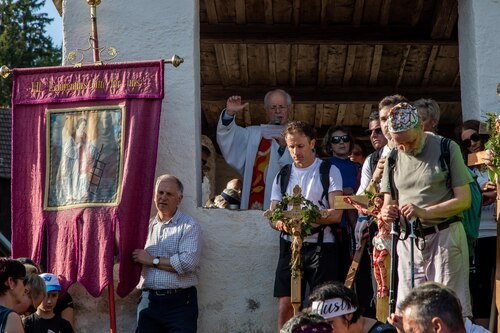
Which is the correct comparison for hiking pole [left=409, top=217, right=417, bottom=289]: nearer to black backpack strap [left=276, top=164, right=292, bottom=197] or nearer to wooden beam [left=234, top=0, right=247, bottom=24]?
black backpack strap [left=276, top=164, right=292, bottom=197]

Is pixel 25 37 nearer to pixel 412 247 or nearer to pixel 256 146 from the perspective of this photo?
pixel 256 146

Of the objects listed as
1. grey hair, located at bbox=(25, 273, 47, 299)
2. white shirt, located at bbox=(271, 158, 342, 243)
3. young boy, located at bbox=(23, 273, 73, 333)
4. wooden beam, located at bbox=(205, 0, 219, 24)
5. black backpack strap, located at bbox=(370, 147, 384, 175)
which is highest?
wooden beam, located at bbox=(205, 0, 219, 24)

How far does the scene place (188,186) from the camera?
383 inches

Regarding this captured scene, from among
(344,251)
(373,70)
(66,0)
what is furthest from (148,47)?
(373,70)

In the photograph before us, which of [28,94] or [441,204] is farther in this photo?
[28,94]

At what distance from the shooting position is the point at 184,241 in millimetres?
9102

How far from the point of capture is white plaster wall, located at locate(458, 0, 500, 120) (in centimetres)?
969

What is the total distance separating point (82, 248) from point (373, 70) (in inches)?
234

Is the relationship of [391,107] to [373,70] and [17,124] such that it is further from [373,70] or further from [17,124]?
[373,70]

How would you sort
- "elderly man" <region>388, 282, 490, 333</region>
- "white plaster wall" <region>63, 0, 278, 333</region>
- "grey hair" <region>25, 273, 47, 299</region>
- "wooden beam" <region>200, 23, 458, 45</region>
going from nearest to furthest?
"elderly man" <region>388, 282, 490, 333</region>, "grey hair" <region>25, 273, 47, 299</region>, "white plaster wall" <region>63, 0, 278, 333</region>, "wooden beam" <region>200, 23, 458, 45</region>

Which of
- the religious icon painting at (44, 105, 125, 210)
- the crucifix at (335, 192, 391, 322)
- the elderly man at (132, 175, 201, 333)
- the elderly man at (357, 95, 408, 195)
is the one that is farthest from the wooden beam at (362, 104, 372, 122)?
the crucifix at (335, 192, 391, 322)

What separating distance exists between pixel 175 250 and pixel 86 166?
112cm

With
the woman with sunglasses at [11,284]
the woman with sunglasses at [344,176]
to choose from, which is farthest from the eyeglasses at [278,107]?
the woman with sunglasses at [11,284]

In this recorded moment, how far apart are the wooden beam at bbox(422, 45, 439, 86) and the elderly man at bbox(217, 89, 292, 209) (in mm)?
3419
